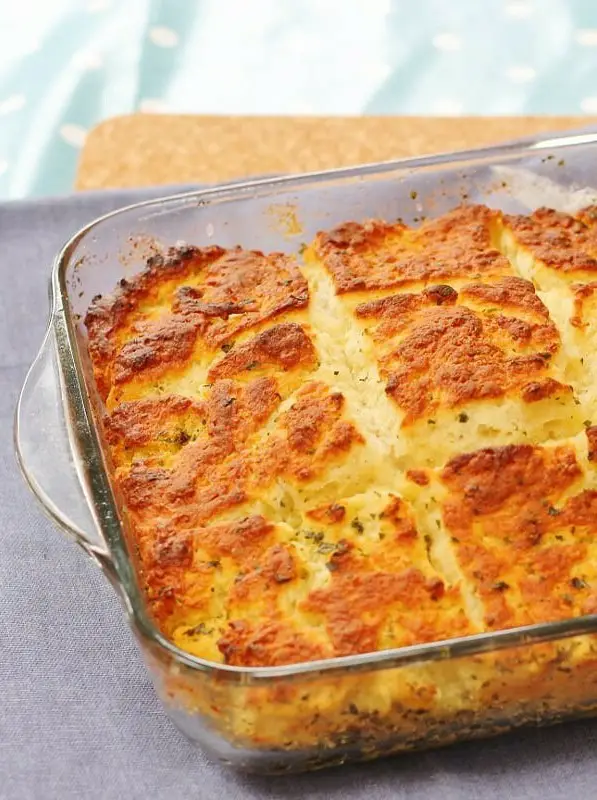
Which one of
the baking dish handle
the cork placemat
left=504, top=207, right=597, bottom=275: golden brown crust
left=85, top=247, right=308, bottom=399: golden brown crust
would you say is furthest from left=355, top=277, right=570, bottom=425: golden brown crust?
the cork placemat

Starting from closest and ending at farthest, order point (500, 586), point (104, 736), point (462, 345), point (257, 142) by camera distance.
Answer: point (500, 586) → point (104, 736) → point (462, 345) → point (257, 142)

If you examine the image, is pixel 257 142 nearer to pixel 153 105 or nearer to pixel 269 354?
pixel 153 105

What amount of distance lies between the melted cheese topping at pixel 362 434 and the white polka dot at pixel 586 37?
8.74ft

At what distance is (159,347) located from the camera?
2.90 metres

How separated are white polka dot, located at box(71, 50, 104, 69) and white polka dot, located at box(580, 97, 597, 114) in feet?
7.78

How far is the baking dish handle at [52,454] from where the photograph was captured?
237cm

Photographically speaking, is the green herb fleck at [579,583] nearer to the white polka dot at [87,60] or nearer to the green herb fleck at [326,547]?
the green herb fleck at [326,547]

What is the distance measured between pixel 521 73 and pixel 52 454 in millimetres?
3752

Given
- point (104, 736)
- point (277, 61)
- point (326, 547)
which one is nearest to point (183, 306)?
point (326, 547)

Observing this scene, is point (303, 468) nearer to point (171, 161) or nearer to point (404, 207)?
point (404, 207)

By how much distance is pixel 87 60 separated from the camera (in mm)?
5535

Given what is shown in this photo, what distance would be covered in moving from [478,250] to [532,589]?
1159mm

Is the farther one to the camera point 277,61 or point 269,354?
point 277,61

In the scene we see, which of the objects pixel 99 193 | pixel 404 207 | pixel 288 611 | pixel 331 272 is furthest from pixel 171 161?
pixel 288 611
